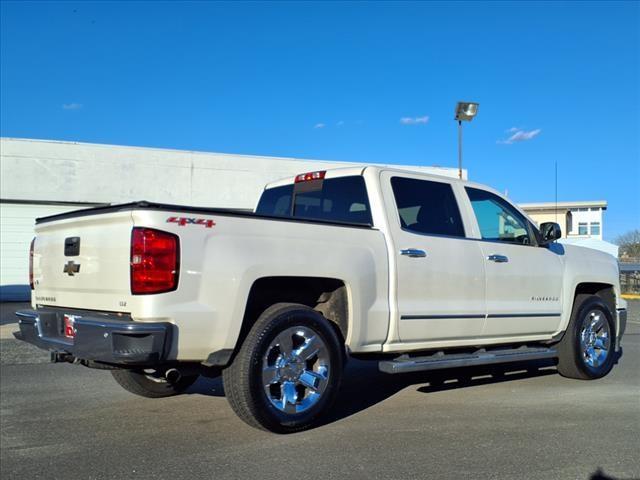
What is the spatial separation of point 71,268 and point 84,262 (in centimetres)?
20

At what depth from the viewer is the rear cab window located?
5.31m

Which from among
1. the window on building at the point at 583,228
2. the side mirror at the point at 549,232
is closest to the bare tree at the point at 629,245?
the window on building at the point at 583,228

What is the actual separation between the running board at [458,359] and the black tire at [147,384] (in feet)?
5.87

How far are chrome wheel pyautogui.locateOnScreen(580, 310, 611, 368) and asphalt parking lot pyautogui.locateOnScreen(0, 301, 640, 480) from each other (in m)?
0.27

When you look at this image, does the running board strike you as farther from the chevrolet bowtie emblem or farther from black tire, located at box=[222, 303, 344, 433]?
the chevrolet bowtie emblem

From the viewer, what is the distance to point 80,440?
14.4 ft

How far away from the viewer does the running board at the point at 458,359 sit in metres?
4.76

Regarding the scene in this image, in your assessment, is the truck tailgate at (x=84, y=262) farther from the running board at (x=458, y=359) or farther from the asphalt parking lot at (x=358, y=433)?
the running board at (x=458, y=359)

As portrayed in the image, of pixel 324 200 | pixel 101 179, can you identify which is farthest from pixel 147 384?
pixel 101 179

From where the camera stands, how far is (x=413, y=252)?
16.6 feet

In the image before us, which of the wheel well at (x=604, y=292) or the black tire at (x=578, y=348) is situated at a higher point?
the wheel well at (x=604, y=292)

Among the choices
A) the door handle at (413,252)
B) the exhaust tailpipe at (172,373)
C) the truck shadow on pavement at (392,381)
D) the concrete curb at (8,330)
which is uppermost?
the door handle at (413,252)

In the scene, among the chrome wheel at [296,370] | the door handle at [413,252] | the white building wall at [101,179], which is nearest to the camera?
the chrome wheel at [296,370]

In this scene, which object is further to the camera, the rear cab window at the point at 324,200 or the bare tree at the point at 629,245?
the bare tree at the point at 629,245
